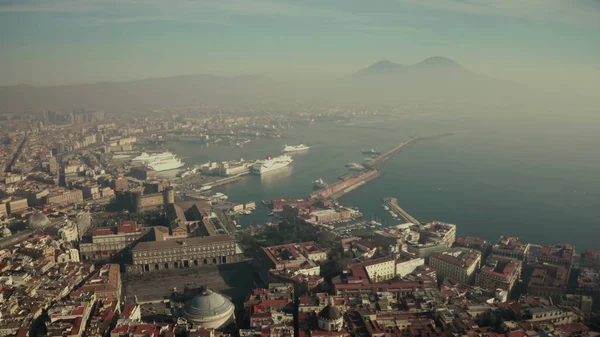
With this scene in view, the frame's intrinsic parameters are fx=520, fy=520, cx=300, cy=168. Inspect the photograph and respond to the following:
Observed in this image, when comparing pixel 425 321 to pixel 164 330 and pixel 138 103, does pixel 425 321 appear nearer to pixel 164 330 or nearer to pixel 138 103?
pixel 164 330

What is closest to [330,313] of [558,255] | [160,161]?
[558,255]

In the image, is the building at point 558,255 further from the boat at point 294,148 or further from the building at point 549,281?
the boat at point 294,148

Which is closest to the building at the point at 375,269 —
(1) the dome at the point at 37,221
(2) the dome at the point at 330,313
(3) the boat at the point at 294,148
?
(2) the dome at the point at 330,313

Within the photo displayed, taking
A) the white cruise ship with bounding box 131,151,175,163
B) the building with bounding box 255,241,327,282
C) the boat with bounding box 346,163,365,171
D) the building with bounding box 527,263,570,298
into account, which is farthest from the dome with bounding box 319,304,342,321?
the white cruise ship with bounding box 131,151,175,163

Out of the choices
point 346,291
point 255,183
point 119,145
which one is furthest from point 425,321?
point 119,145

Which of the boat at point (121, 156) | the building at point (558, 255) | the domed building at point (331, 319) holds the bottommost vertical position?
the boat at point (121, 156)

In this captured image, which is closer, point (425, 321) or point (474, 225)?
point (425, 321)
